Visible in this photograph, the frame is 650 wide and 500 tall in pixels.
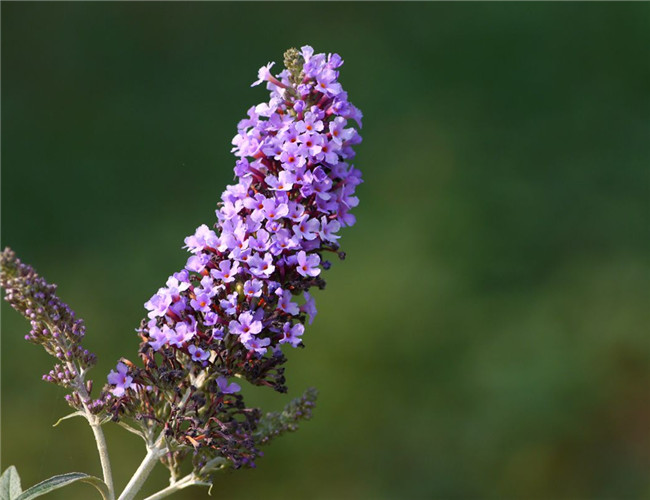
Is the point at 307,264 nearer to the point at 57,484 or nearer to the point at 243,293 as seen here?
the point at 243,293

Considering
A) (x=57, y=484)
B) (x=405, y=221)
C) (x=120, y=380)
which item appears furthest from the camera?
(x=405, y=221)

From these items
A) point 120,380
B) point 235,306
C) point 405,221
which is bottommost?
point 120,380

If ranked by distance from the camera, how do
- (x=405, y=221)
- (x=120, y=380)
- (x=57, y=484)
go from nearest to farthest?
1. (x=57, y=484)
2. (x=120, y=380)
3. (x=405, y=221)

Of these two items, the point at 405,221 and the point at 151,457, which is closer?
the point at 151,457

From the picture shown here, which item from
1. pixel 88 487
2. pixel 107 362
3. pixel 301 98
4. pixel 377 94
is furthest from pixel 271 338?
pixel 377 94

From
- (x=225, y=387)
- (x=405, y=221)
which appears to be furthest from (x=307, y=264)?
(x=405, y=221)

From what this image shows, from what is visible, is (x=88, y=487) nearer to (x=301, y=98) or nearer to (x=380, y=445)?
(x=380, y=445)

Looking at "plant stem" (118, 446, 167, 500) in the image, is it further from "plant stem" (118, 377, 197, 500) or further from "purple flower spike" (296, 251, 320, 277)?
"purple flower spike" (296, 251, 320, 277)
